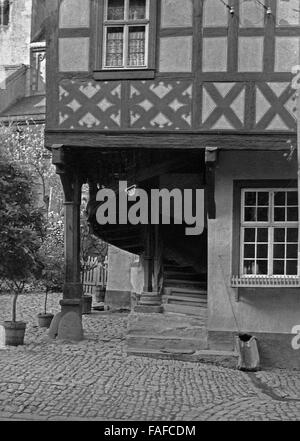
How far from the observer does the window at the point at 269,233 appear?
39.7ft

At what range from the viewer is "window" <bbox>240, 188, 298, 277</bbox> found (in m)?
12.1

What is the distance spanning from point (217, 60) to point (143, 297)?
529 cm

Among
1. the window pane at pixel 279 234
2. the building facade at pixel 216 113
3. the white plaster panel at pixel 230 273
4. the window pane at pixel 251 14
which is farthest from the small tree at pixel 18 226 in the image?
the window pane at pixel 251 14

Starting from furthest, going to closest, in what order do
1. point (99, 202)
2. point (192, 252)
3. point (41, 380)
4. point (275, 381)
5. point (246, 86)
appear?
1. point (99, 202)
2. point (192, 252)
3. point (246, 86)
4. point (275, 381)
5. point (41, 380)

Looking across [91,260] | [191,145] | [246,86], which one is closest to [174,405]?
[191,145]

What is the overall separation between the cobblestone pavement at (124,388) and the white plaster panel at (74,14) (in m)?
5.61

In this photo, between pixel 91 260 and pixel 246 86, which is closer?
pixel 246 86

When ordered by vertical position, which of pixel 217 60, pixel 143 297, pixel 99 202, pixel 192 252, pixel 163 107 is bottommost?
pixel 143 297

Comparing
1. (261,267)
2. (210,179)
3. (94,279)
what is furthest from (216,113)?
(94,279)

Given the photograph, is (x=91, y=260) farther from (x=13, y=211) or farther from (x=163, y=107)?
(x=163, y=107)

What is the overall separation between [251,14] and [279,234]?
370 centimetres

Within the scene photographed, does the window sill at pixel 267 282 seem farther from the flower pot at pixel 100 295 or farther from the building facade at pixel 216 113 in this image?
the flower pot at pixel 100 295

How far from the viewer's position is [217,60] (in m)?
11.8

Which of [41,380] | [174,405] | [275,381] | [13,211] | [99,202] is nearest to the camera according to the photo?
[174,405]
